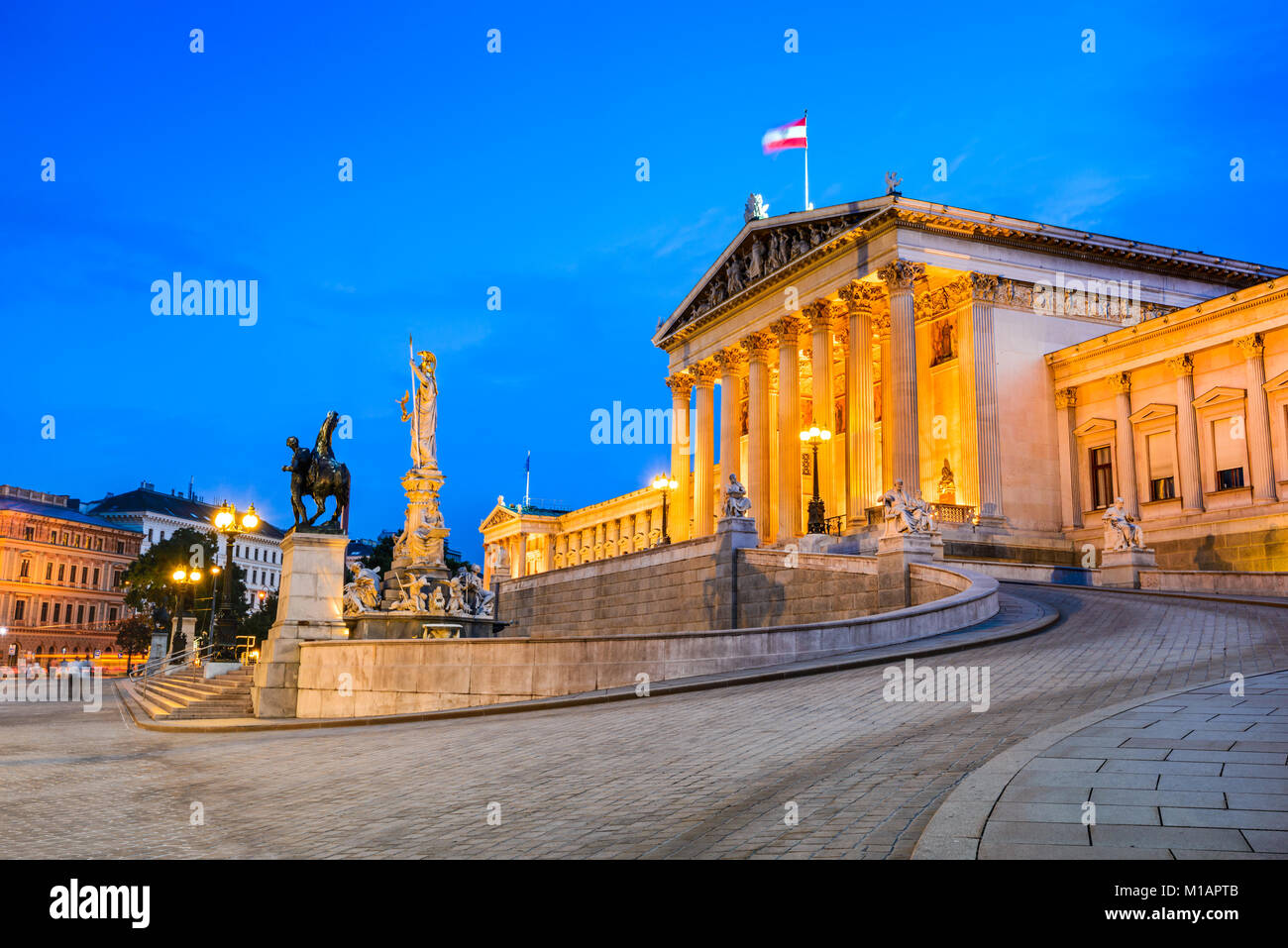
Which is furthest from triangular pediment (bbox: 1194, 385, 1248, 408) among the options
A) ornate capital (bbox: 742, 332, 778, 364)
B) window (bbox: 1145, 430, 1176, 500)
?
ornate capital (bbox: 742, 332, 778, 364)

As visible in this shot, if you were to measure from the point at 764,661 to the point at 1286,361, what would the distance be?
32.0m

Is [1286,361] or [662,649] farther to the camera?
[1286,361]

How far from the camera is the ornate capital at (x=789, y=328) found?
2103 inches

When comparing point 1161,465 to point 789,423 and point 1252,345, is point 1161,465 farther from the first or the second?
point 789,423

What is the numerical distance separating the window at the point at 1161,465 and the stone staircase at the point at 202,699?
37.0m

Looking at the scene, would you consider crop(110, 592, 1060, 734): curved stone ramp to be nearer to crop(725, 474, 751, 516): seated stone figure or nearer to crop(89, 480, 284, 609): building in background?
crop(725, 474, 751, 516): seated stone figure

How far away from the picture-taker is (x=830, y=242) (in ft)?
161

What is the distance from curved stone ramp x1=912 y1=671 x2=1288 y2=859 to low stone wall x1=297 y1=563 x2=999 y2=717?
26.0 ft

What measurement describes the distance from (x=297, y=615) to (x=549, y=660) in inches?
273

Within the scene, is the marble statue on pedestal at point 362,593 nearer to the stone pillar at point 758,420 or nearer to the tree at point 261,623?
the stone pillar at point 758,420

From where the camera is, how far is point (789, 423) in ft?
177

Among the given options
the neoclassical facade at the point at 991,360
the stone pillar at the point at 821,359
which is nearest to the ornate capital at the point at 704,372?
the neoclassical facade at the point at 991,360
